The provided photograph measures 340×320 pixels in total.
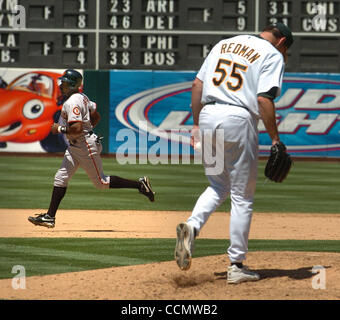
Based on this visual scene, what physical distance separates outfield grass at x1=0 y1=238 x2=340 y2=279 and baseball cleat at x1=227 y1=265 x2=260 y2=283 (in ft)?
4.10

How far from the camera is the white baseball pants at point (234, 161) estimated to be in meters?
4.78

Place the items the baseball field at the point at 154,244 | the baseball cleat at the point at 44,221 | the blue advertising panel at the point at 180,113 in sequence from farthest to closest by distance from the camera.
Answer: the blue advertising panel at the point at 180,113
the baseball cleat at the point at 44,221
the baseball field at the point at 154,244

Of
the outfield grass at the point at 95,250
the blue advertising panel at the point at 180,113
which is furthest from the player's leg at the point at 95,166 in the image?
the blue advertising panel at the point at 180,113

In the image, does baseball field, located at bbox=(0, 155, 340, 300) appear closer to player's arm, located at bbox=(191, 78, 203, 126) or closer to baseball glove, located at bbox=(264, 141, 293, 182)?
baseball glove, located at bbox=(264, 141, 293, 182)

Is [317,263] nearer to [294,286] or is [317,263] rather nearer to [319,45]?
[294,286]

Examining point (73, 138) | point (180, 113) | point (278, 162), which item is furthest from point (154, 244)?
point (180, 113)

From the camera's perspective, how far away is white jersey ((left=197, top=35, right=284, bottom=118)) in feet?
15.6

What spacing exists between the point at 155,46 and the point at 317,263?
41.7ft

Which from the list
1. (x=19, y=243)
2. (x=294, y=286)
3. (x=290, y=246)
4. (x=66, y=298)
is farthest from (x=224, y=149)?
(x=19, y=243)

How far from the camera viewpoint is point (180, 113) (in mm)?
18125

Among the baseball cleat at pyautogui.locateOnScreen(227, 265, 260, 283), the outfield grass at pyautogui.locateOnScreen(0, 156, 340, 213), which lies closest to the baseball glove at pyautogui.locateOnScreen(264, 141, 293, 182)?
the baseball cleat at pyautogui.locateOnScreen(227, 265, 260, 283)

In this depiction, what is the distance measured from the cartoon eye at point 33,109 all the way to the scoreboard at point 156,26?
924mm

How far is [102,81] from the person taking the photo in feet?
59.6

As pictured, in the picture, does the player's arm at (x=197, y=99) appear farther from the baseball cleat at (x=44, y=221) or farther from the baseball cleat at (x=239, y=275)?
the baseball cleat at (x=44, y=221)
